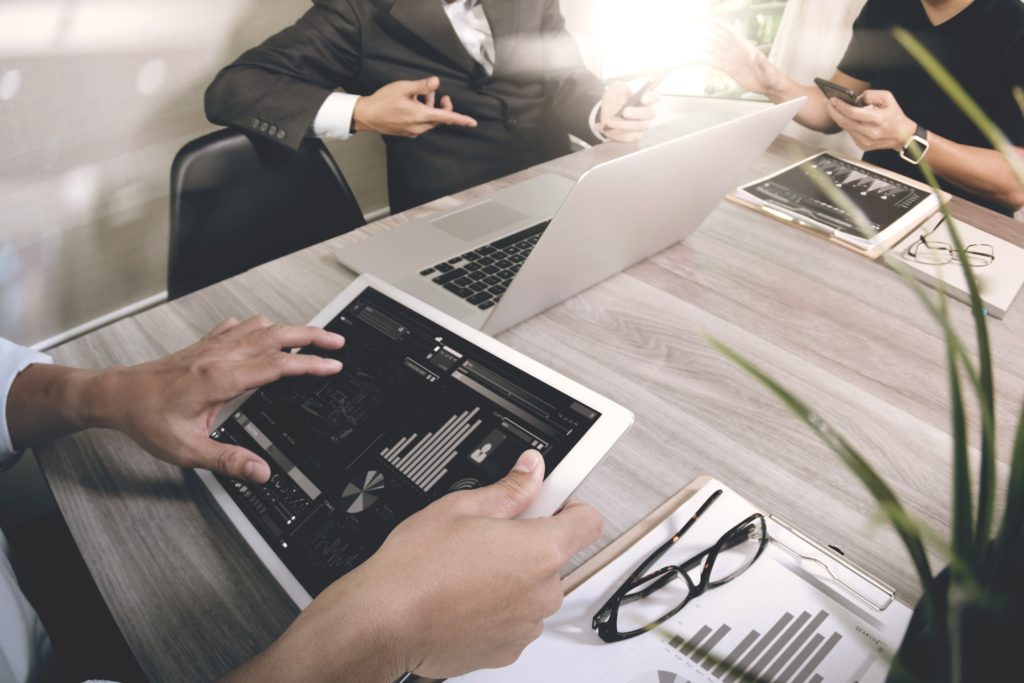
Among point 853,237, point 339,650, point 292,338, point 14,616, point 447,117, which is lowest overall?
point 14,616

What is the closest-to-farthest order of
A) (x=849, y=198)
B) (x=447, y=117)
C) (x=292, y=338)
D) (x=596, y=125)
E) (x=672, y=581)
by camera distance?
(x=672, y=581) → (x=292, y=338) → (x=849, y=198) → (x=447, y=117) → (x=596, y=125)

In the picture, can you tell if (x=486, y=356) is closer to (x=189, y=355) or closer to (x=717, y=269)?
(x=189, y=355)

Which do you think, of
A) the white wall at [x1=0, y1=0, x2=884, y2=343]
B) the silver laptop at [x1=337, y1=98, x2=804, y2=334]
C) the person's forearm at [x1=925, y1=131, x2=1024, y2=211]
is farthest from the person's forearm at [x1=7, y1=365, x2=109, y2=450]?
the person's forearm at [x1=925, y1=131, x2=1024, y2=211]

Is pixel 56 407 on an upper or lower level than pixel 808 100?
lower

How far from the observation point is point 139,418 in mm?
Answer: 609

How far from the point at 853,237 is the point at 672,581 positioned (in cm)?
80

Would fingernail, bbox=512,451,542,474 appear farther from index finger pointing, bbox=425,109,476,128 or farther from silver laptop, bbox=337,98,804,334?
index finger pointing, bbox=425,109,476,128

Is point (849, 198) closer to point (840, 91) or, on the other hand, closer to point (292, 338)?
point (840, 91)

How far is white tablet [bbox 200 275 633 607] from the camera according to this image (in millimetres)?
532

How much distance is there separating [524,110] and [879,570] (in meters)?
1.47

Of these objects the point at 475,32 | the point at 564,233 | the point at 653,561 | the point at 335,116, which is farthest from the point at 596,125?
the point at 653,561

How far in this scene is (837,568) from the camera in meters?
0.57

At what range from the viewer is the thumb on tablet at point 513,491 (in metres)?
0.48

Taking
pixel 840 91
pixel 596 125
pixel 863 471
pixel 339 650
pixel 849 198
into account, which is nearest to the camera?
pixel 863 471
